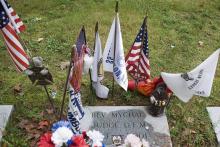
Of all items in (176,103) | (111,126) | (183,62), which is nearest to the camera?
(111,126)

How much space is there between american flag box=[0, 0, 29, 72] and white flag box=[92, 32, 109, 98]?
36.9 inches

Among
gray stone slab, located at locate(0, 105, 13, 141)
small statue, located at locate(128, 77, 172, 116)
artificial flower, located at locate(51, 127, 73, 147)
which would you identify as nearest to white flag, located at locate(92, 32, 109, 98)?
small statue, located at locate(128, 77, 172, 116)

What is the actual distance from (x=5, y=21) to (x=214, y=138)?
10.6 ft

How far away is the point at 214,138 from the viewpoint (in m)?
5.48

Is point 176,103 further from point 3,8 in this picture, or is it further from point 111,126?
point 3,8

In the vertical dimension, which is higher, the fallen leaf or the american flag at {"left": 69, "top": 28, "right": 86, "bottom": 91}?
the american flag at {"left": 69, "top": 28, "right": 86, "bottom": 91}

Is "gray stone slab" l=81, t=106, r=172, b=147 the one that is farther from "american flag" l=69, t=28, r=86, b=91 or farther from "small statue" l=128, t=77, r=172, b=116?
"american flag" l=69, t=28, r=86, b=91

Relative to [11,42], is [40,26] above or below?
below

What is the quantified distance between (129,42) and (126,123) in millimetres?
2222

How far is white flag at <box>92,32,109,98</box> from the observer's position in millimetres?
5412

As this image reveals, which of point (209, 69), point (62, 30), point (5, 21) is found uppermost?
point (5, 21)

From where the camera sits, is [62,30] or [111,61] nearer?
[111,61]

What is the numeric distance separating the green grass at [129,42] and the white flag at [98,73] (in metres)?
0.16

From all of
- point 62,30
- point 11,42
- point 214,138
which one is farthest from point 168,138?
point 62,30
